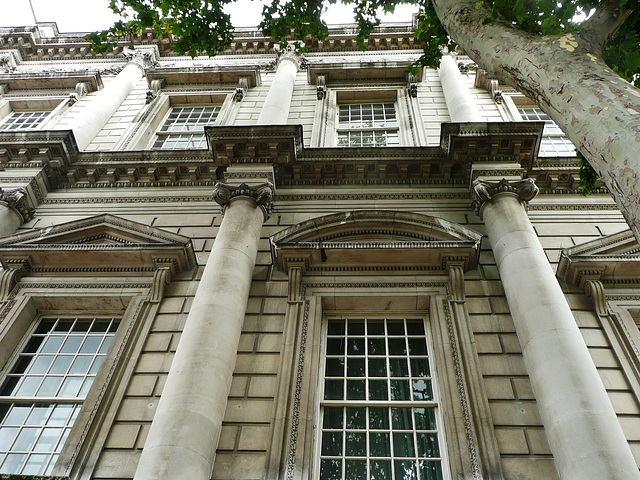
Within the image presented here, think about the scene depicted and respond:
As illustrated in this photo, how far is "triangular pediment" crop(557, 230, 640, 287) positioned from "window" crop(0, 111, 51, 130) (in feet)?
53.6

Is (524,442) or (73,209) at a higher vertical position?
(73,209)

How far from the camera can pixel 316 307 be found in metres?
8.38

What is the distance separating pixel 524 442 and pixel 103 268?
8.02 m

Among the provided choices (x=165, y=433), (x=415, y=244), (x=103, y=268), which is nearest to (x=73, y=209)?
(x=103, y=268)

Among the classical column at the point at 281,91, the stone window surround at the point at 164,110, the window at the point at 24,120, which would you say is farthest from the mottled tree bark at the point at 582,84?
the window at the point at 24,120

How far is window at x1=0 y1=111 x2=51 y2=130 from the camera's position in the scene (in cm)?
1592

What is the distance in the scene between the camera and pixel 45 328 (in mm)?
9000

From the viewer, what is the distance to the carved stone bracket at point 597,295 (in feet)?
26.3

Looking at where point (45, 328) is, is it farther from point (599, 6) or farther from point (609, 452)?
point (599, 6)

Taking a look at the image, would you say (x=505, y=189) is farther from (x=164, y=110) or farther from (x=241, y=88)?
(x=164, y=110)

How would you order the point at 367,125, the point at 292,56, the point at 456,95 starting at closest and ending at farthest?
the point at 456,95
the point at 367,125
the point at 292,56

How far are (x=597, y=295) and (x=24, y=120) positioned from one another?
18.0 meters

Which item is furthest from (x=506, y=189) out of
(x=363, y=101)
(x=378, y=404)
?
(x=363, y=101)

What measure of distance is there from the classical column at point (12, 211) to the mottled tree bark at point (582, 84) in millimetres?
9810
